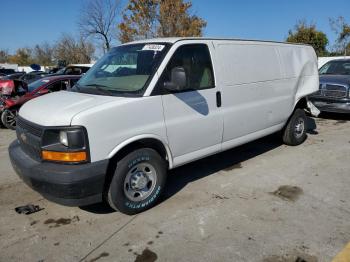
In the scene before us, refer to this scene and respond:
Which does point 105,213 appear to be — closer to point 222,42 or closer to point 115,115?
point 115,115

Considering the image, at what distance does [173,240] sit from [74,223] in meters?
1.20

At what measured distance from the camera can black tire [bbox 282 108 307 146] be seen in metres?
6.29

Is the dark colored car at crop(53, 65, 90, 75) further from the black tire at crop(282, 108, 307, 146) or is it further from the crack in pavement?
the crack in pavement

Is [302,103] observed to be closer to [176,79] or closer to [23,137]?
[176,79]

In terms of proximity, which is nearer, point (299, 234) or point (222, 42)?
point (299, 234)

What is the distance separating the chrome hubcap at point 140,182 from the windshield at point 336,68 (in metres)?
8.45

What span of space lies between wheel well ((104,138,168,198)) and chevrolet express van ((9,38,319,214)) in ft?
0.04

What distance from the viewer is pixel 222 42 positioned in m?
4.58

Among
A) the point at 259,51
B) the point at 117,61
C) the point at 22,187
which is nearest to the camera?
the point at 117,61

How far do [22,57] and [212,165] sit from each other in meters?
85.6

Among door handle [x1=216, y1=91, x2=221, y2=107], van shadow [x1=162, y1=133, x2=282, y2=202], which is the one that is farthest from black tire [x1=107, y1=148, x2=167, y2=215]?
door handle [x1=216, y1=91, x2=221, y2=107]

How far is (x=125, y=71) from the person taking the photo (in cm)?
407

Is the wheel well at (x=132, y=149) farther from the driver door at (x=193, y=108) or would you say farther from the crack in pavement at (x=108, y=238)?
the crack in pavement at (x=108, y=238)

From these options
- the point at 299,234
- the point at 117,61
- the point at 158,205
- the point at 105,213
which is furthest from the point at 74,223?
the point at 299,234
